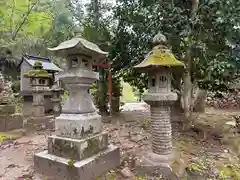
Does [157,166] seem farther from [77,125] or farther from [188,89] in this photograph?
[188,89]

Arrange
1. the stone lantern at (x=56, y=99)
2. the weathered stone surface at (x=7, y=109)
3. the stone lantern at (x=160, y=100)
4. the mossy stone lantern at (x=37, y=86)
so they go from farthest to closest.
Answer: the stone lantern at (x=56, y=99)
the mossy stone lantern at (x=37, y=86)
the weathered stone surface at (x=7, y=109)
the stone lantern at (x=160, y=100)

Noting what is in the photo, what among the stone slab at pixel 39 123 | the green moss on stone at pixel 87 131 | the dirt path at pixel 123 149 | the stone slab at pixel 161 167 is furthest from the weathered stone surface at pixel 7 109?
the stone slab at pixel 161 167

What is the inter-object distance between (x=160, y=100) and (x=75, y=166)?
162 centimetres

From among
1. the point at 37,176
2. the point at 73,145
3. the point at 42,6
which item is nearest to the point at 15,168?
the point at 37,176

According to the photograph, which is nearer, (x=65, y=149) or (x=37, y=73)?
(x=65, y=149)

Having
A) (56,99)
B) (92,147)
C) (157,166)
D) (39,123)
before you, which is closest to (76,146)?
(92,147)

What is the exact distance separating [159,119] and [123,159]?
1.12 m

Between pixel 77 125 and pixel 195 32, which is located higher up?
pixel 195 32

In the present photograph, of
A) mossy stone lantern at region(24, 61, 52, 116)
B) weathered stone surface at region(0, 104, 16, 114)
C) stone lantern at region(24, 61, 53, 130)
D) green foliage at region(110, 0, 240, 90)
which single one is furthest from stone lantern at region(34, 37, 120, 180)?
weathered stone surface at region(0, 104, 16, 114)

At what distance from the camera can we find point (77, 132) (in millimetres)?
3057

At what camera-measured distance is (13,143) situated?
189 inches

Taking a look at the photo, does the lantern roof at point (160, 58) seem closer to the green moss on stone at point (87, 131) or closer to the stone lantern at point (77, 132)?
the stone lantern at point (77, 132)

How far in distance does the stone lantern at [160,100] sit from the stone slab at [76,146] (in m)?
0.82

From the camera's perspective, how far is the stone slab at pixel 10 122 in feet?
19.4
